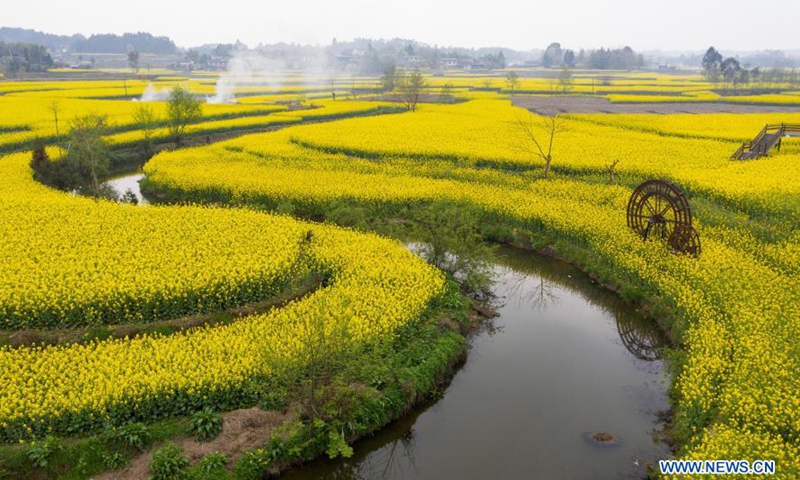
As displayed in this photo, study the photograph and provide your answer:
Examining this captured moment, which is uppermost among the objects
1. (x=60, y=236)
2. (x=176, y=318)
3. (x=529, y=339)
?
(x=60, y=236)

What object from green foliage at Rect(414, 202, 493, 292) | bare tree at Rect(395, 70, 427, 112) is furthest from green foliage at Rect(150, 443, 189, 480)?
bare tree at Rect(395, 70, 427, 112)

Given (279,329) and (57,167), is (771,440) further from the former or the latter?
(57,167)

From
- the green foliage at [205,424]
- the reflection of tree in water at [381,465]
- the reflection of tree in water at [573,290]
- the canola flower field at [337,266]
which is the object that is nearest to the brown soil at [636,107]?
the canola flower field at [337,266]

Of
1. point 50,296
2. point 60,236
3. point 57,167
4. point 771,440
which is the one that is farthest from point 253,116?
point 771,440

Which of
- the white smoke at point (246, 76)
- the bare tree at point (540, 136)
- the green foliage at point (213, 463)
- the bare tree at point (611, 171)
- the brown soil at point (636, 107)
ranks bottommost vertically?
the green foliage at point (213, 463)

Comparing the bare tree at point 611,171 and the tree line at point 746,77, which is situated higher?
the tree line at point 746,77

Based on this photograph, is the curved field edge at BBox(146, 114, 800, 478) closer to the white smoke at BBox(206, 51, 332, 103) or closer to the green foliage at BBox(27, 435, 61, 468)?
the green foliage at BBox(27, 435, 61, 468)

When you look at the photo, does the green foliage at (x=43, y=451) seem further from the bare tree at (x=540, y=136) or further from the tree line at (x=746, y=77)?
the tree line at (x=746, y=77)

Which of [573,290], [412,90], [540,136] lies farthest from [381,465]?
[412,90]
